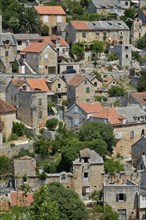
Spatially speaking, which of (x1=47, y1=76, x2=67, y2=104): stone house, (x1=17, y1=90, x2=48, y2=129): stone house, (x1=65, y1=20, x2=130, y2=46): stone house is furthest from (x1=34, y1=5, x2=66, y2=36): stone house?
(x1=17, y1=90, x2=48, y2=129): stone house

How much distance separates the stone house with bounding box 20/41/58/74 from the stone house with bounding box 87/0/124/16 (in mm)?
18004

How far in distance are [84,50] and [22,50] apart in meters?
6.77

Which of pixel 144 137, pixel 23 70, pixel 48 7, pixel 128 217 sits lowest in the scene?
pixel 128 217

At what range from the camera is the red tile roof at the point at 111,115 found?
49.7 meters

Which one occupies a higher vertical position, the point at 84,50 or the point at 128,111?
the point at 84,50

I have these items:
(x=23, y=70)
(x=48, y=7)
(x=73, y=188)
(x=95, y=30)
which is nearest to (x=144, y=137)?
(x=73, y=188)

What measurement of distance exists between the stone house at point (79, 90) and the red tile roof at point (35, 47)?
5.78m

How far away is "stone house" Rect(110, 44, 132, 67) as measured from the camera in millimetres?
64188

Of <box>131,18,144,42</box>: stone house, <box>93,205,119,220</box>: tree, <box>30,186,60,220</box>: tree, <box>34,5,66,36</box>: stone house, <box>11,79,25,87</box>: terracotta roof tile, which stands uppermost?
<box>34,5,66,36</box>: stone house

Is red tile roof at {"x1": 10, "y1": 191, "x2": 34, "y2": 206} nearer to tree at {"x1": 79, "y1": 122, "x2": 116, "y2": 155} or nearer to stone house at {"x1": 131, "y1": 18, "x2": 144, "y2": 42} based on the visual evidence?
tree at {"x1": 79, "y1": 122, "x2": 116, "y2": 155}

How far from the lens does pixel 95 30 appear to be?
6719 cm

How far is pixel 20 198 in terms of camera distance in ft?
131

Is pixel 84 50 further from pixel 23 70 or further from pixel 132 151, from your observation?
pixel 132 151

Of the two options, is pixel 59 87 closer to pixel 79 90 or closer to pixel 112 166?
pixel 79 90
